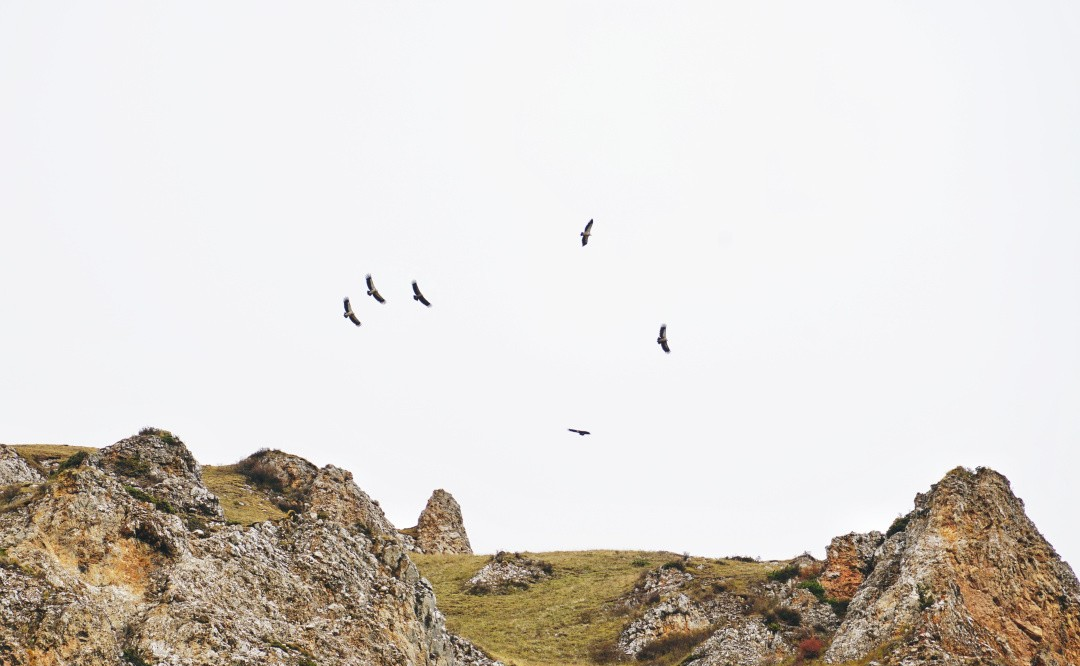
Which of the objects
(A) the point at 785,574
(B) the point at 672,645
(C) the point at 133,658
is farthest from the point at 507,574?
(C) the point at 133,658

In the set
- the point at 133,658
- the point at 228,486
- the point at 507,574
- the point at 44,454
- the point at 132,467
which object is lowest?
the point at 133,658

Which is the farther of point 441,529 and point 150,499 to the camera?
point 441,529

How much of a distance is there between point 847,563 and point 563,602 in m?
16.1

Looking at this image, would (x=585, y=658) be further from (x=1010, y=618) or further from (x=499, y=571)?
(x=1010, y=618)

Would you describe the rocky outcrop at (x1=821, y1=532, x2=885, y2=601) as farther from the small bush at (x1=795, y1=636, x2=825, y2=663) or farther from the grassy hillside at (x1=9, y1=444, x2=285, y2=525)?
the grassy hillside at (x1=9, y1=444, x2=285, y2=525)

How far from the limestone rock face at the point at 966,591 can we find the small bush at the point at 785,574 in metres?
9.90

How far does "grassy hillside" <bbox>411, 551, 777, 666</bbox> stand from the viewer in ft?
156

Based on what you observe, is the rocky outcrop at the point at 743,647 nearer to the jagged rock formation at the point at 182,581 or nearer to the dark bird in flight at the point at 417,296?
the jagged rock formation at the point at 182,581

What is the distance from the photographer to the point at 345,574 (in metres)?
33.6

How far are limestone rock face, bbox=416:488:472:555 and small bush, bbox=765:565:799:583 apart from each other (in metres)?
29.5

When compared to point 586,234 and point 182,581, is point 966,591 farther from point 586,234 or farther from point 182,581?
point 182,581

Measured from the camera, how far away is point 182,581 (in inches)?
1126

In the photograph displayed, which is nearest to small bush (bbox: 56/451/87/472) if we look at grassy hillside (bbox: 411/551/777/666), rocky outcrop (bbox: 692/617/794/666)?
grassy hillside (bbox: 411/551/777/666)

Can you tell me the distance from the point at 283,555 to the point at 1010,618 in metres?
27.0
